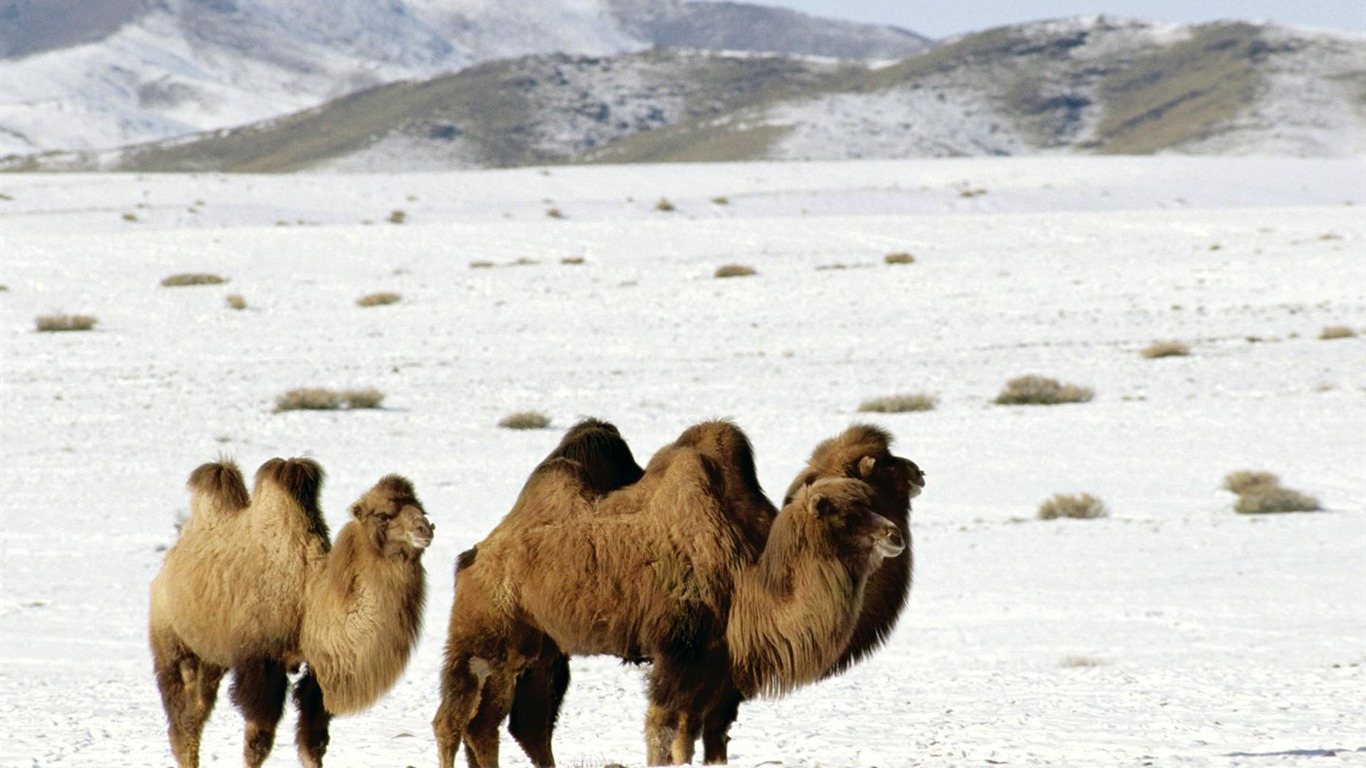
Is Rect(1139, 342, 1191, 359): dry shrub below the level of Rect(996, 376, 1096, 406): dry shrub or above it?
above

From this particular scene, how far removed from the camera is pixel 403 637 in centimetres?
678

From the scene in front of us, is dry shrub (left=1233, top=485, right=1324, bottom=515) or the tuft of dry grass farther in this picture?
the tuft of dry grass

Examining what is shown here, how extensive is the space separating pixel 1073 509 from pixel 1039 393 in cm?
498

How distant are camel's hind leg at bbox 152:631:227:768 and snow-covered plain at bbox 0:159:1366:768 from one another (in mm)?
847

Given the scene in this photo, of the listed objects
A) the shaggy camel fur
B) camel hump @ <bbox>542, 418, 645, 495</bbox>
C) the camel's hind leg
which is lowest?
the camel's hind leg

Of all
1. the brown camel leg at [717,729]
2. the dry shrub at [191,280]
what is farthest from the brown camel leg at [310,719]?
the dry shrub at [191,280]

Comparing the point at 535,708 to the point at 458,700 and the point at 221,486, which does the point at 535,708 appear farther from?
the point at 221,486

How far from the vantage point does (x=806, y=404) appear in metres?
20.6

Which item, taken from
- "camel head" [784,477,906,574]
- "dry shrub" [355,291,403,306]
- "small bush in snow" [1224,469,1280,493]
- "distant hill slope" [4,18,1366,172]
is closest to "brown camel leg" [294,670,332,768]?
"camel head" [784,477,906,574]

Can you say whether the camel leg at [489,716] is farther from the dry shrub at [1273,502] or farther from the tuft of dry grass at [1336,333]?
the tuft of dry grass at [1336,333]

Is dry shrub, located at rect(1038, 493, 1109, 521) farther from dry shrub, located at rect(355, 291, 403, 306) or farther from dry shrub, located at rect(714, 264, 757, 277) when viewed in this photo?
dry shrub, located at rect(355, 291, 403, 306)

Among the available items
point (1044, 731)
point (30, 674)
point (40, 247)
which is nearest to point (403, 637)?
point (1044, 731)

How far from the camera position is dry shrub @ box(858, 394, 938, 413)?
797 inches

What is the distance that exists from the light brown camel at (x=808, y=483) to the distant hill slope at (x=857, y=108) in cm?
8601
